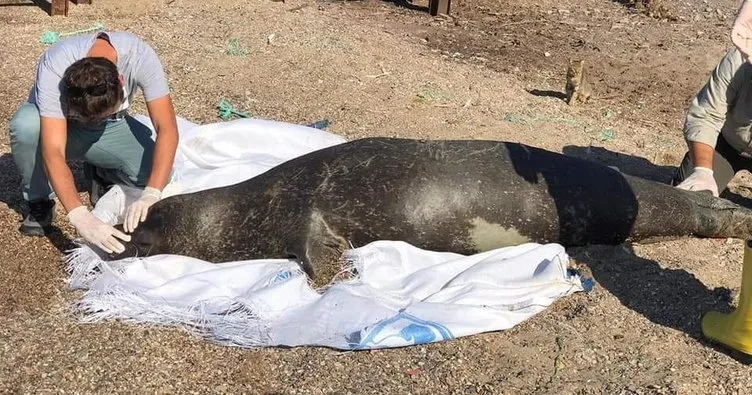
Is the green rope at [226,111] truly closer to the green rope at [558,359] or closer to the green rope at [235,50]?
the green rope at [235,50]

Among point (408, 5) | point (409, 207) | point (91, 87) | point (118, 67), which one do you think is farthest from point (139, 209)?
point (408, 5)

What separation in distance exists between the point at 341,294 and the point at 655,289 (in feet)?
5.50

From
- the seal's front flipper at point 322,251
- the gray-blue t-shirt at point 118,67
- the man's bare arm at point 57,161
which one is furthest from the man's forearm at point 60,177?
the seal's front flipper at point 322,251

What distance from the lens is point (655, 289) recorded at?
447 cm

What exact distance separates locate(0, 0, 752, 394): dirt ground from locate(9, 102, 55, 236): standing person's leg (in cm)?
13

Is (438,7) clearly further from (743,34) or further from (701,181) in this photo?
(743,34)

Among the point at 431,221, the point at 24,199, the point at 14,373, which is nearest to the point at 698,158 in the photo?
the point at 431,221

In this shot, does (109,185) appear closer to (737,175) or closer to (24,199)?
(24,199)

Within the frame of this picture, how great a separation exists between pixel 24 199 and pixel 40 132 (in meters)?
0.65

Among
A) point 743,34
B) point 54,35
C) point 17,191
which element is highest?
point 743,34

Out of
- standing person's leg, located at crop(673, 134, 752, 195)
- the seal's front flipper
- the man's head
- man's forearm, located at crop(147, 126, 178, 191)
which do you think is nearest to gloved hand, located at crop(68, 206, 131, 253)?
man's forearm, located at crop(147, 126, 178, 191)

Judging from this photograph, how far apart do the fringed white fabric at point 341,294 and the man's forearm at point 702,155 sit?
0.96 metres

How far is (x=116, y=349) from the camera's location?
149 inches

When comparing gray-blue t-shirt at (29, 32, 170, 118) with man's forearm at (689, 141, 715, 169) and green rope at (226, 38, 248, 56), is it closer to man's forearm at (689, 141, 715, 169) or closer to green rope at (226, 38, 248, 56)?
man's forearm at (689, 141, 715, 169)
